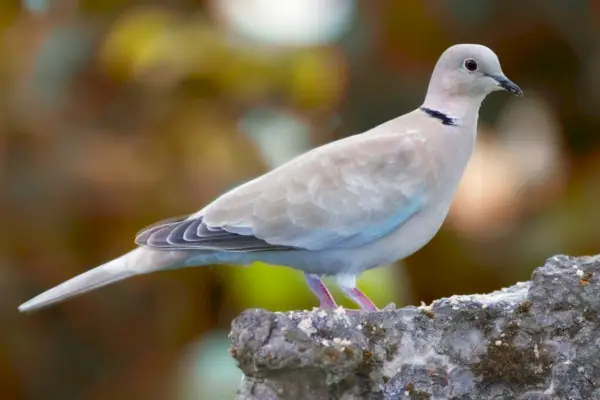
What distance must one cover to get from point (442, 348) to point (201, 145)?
2480 millimetres

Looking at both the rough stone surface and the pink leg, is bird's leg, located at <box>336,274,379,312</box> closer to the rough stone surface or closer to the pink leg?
the pink leg

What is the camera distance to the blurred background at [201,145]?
4.25m

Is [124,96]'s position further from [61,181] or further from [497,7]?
[497,7]

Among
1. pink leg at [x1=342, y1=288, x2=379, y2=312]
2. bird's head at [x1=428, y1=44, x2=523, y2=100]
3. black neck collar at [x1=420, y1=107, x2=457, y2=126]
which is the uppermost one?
bird's head at [x1=428, y1=44, x2=523, y2=100]

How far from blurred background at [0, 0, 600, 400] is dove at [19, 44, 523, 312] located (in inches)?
66.7

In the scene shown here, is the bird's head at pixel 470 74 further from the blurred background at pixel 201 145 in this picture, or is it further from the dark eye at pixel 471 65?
the blurred background at pixel 201 145

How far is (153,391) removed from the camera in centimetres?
431

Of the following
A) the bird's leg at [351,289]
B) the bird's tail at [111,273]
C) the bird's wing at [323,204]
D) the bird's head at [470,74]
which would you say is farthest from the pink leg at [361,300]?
the bird's head at [470,74]

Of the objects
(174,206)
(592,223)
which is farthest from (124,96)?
(592,223)

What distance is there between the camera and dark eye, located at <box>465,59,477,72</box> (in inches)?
97.8

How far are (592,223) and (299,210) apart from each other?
214 cm

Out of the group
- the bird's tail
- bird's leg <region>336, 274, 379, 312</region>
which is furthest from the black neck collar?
the bird's tail

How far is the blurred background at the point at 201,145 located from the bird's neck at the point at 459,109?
1.66m

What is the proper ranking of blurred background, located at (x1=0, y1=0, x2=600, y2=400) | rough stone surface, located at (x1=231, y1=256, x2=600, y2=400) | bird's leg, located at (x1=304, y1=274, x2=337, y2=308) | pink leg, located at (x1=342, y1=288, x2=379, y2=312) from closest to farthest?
rough stone surface, located at (x1=231, y1=256, x2=600, y2=400) → pink leg, located at (x1=342, y1=288, x2=379, y2=312) → bird's leg, located at (x1=304, y1=274, x2=337, y2=308) → blurred background, located at (x1=0, y1=0, x2=600, y2=400)
